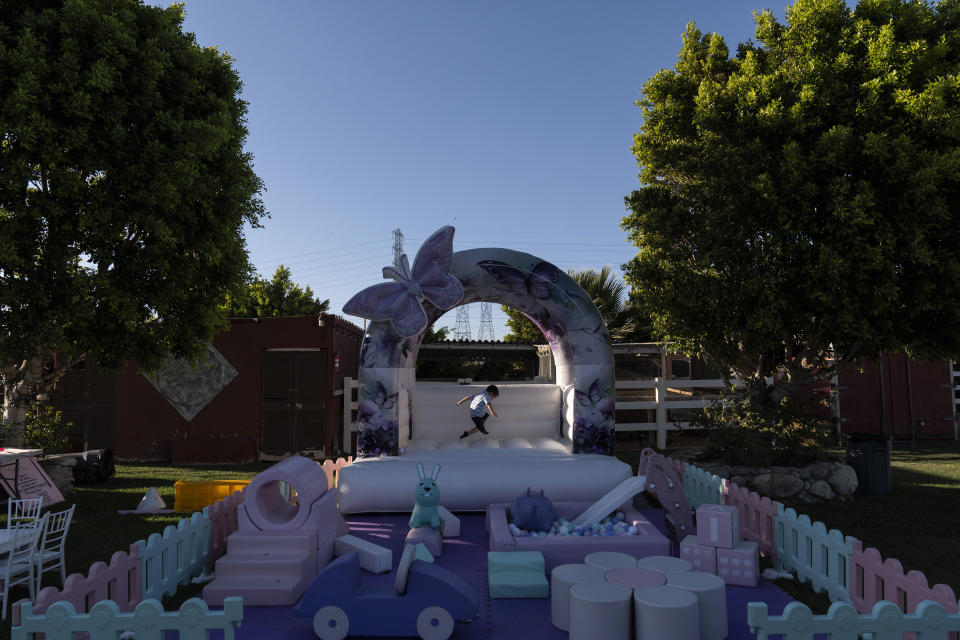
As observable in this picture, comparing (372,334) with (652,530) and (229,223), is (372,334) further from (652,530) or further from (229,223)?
(652,530)

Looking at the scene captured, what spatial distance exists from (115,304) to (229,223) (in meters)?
2.06

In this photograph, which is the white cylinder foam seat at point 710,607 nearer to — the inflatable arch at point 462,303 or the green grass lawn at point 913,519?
the green grass lawn at point 913,519

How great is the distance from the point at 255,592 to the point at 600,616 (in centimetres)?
273

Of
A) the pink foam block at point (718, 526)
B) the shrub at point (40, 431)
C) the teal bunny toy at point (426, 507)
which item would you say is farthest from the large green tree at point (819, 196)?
the shrub at point (40, 431)

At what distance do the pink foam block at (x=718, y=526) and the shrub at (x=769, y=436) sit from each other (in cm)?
403

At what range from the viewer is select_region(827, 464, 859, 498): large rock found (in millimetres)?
8211

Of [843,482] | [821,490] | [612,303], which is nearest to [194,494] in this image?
[821,490]

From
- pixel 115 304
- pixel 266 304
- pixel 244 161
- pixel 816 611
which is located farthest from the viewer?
pixel 266 304

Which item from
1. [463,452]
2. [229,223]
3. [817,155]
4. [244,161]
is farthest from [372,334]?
[817,155]

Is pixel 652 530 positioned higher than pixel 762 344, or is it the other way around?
pixel 762 344

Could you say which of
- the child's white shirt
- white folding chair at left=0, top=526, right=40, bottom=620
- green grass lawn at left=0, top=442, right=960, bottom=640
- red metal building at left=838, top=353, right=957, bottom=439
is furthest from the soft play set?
red metal building at left=838, top=353, right=957, bottom=439

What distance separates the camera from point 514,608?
4500 mm

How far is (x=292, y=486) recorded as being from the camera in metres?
5.29

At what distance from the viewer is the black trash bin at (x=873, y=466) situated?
8508 mm
